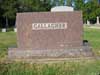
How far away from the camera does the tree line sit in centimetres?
6625

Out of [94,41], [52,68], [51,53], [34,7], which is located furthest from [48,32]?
[34,7]

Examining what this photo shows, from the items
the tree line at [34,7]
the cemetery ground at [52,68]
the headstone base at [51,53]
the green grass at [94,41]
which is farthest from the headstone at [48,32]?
the tree line at [34,7]

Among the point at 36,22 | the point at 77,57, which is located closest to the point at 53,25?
the point at 36,22

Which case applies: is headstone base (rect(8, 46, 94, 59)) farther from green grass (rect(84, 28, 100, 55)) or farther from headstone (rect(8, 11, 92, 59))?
green grass (rect(84, 28, 100, 55))

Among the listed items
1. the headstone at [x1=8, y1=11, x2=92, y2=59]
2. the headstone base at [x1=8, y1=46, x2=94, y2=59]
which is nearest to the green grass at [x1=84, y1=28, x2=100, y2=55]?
the headstone base at [x1=8, y1=46, x2=94, y2=59]

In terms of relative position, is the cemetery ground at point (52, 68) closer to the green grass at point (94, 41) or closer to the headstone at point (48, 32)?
the green grass at point (94, 41)

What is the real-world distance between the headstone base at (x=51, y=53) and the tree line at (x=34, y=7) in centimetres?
5112

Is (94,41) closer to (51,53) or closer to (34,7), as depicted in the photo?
(51,53)

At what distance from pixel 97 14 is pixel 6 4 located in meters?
25.7

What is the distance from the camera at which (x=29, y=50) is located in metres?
14.3

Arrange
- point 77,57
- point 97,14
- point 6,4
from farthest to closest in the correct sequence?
point 97,14, point 6,4, point 77,57

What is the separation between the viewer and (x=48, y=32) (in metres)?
14.4

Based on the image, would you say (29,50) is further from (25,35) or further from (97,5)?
(97,5)

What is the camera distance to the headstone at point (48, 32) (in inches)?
562
